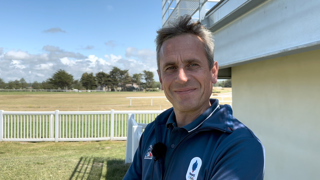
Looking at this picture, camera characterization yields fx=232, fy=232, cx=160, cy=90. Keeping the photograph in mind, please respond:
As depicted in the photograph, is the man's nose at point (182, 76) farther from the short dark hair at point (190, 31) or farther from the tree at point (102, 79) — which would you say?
the tree at point (102, 79)

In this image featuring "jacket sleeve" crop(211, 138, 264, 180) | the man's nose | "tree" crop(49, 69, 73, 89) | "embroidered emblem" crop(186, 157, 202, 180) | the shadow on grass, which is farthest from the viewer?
"tree" crop(49, 69, 73, 89)

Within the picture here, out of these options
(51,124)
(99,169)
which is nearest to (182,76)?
(99,169)

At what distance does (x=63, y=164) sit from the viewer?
624cm

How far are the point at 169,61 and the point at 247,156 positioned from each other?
0.60m

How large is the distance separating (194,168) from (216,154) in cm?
13

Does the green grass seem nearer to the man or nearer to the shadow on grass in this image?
the shadow on grass

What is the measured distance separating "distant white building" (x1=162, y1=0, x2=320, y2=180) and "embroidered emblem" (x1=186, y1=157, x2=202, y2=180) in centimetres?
95

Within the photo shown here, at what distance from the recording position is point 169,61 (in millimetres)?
1229

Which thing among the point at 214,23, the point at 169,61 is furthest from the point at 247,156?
the point at 214,23

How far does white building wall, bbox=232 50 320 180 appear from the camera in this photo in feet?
7.19

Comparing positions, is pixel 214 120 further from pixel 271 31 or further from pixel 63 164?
pixel 63 164

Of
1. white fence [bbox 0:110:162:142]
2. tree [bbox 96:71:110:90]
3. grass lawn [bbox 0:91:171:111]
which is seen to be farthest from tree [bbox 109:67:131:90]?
white fence [bbox 0:110:162:142]

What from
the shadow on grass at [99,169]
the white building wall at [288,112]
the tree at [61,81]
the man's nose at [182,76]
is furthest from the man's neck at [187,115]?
the tree at [61,81]

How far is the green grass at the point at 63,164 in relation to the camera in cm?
556
